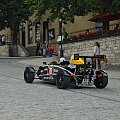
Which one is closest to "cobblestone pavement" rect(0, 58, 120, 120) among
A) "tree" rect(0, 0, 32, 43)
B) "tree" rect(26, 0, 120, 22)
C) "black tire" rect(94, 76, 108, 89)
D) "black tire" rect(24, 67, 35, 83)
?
"black tire" rect(94, 76, 108, 89)

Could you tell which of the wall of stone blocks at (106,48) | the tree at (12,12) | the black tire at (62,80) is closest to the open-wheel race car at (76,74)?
the black tire at (62,80)

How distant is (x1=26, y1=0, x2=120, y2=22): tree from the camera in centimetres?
2195

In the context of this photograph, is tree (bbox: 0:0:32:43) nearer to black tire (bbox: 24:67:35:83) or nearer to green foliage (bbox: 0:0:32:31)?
green foliage (bbox: 0:0:32:31)

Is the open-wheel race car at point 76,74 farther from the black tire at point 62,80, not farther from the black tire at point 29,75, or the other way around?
the black tire at point 29,75

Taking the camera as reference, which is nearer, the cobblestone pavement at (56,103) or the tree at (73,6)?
the cobblestone pavement at (56,103)

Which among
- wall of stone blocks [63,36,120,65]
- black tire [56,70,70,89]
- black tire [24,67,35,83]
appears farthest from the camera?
wall of stone blocks [63,36,120,65]

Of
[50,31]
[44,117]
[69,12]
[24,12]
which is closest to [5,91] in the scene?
[44,117]

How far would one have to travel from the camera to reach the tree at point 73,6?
72.0 ft

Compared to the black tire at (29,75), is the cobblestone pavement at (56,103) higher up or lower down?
lower down

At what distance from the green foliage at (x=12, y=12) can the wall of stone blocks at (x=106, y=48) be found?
1185cm

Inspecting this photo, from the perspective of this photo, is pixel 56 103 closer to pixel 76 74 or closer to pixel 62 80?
pixel 62 80

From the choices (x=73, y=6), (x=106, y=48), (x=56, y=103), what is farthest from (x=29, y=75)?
(x=106, y=48)

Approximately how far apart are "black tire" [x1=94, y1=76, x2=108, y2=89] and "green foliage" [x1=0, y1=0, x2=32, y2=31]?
2719 centimetres

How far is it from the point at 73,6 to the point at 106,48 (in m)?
3.38
